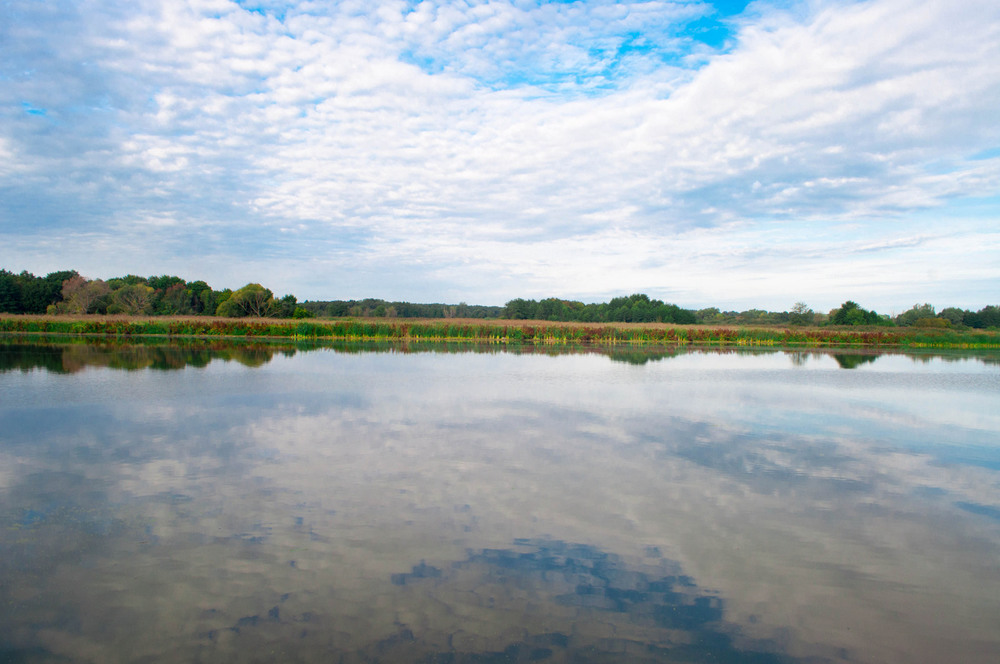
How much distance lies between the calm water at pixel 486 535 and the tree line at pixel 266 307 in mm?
41800

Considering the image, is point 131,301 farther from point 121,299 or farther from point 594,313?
point 594,313

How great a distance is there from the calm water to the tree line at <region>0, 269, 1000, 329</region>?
41800 mm

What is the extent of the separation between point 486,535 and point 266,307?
5296 centimetres

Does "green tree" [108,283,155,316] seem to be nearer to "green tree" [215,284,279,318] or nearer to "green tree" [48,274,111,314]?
"green tree" [48,274,111,314]

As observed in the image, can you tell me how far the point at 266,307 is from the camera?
53312 mm

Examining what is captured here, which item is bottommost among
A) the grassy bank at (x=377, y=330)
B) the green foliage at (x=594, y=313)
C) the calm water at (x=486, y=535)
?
the calm water at (x=486, y=535)

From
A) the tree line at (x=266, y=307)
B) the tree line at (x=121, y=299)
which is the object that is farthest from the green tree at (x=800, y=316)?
the tree line at (x=121, y=299)

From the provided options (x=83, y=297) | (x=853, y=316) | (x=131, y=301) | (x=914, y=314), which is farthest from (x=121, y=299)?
(x=914, y=314)

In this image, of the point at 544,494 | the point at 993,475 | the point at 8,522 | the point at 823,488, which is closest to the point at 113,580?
the point at 8,522

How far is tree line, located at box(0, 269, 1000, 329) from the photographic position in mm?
54906

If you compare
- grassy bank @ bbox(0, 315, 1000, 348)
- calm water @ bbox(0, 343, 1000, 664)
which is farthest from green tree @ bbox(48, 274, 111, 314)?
calm water @ bbox(0, 343, 1000, 664)

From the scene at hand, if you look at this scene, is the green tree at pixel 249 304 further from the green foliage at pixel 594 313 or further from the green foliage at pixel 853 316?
the green foliage at pixel 853 316

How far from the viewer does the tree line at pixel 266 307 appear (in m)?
54.9

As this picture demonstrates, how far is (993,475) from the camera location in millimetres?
7887
